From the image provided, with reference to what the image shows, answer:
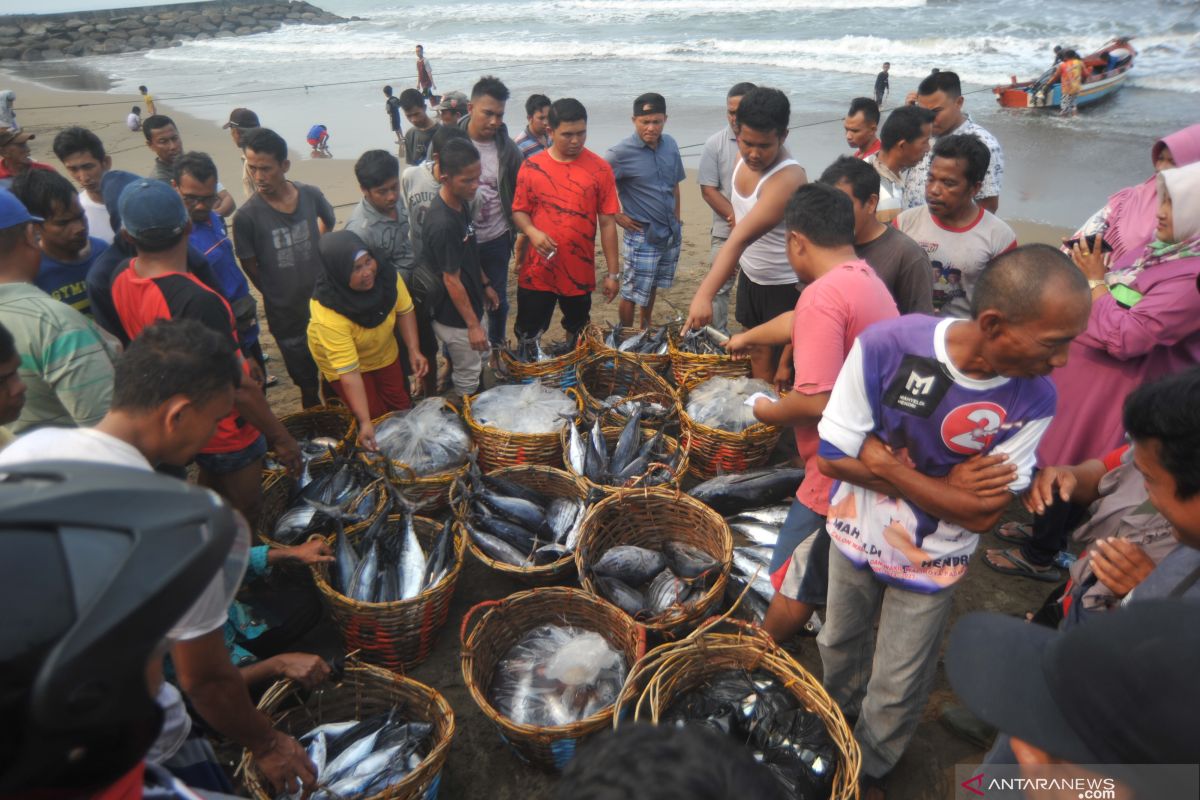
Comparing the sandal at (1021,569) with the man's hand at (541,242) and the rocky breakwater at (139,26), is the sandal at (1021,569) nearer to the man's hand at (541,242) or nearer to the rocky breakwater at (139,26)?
the man's hand at (541,242)

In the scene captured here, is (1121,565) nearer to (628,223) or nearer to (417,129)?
(628,223)

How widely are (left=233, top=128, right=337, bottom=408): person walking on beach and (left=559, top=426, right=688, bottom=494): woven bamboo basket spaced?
214 centimetres

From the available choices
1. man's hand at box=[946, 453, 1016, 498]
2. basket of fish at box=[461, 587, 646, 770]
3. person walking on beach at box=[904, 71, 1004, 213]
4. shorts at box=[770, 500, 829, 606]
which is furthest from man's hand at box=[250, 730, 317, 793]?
person walking on beach at box=[904, 71, 1004, 213]

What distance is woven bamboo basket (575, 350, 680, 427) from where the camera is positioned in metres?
4.62

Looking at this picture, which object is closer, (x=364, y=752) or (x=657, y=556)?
(x=364, y=752)

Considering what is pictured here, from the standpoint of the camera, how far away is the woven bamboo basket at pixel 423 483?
3930 mm

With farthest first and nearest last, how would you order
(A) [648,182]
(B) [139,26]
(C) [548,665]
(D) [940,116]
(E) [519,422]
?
(B) [139,26]
(A) [648,182]
(D) [940,116]
(E) [519,422]
(C) [548,665]

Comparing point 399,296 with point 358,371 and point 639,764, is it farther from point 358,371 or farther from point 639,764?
point 639,764

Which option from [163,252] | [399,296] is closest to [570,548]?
[399,296]

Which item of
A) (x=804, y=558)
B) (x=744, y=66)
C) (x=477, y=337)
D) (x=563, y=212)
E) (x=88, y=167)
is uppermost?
(x=744, y=66)

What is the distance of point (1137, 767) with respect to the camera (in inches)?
39.6

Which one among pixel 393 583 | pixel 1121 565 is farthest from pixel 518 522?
pixel 1121 565

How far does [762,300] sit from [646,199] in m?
1.68

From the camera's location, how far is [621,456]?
4246 mm
